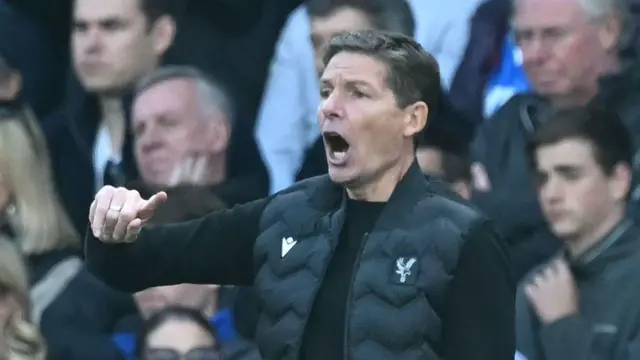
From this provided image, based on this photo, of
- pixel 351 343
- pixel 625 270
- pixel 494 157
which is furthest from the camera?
pixel 494 157

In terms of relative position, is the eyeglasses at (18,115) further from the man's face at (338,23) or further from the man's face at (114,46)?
the man's face at (338,23)

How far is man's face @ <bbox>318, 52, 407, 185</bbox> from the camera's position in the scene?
267cm

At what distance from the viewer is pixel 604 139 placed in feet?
13.5

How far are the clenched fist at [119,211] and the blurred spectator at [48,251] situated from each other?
6.14 ft

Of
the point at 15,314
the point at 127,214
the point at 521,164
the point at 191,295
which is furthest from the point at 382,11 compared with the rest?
the point at 127,214

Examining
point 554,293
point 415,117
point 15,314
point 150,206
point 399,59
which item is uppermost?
point 399,59

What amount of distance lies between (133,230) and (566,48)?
195 centimetres

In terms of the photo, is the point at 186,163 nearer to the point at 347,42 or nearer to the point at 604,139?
the point at 604,139

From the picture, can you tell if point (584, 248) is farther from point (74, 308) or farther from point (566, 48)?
point (74, 308)

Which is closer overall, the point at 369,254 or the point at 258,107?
the point at 369,254

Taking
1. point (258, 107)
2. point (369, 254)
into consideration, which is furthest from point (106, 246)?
point (258, 107)

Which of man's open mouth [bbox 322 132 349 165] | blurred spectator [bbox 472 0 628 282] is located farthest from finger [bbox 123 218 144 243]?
blurred spectator [bbox 472 0 628 282]

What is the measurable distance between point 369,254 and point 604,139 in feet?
5.41

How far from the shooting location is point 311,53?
15.5 feet
